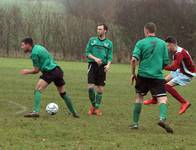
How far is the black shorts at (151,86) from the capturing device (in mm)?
9469

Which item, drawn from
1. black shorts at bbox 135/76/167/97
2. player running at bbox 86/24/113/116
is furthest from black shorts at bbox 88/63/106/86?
black shorts at bbox 135/76/167/97

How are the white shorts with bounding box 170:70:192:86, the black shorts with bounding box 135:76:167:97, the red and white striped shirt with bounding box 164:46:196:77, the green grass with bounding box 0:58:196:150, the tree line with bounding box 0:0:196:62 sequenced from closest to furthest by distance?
the green grass with bounding box 0:58:196:150, the black shorts with bounding box 135:76:167:97, the red and white striped shirt with bounding box 164:46:196:77, the white shorts with bounding box 170:70:192:86, the tree line with bounding box 0:0:196:62

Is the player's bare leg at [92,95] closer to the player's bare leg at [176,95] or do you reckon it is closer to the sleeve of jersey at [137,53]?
the player's bare leg at [176,95]

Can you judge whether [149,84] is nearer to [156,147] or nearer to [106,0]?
[156,147]

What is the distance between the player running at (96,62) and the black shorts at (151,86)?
7.96 ft

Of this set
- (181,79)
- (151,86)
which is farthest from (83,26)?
(151,86)

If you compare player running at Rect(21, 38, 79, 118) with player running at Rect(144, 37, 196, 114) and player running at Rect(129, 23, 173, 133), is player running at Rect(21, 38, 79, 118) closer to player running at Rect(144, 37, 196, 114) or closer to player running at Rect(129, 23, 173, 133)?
player running at Rect(129, 23, 173, 133)

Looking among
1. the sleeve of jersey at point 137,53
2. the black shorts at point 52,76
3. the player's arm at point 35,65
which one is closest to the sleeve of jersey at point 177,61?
the sleeve of jersey at point 137,53

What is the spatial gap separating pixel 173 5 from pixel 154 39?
47435mm

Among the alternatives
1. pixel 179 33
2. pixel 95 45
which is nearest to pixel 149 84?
pixel 95 45

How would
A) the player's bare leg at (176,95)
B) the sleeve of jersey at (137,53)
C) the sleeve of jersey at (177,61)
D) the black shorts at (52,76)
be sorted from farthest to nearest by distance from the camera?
the player's bare leg at (176,95) → the sleeve of jersey at (177,61) → the black shorts at (52,76) → the sleeve of jersey at (137,53)

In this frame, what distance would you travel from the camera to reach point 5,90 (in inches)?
693

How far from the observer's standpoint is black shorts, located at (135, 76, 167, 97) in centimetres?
947

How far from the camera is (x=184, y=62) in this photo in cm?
1207
